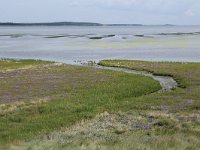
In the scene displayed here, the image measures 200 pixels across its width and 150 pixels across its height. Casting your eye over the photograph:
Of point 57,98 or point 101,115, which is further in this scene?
point 57,98

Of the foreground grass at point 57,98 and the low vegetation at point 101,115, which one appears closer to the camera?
the low vegetation at point 101,115

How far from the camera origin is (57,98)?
98.4 feet

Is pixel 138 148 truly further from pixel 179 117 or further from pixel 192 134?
pixel 179 117

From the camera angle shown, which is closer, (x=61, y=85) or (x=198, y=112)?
(x=198, y=112)

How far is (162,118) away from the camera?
22.1 m

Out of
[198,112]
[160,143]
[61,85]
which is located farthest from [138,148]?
[61,85]

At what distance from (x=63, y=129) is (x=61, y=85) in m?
17.2

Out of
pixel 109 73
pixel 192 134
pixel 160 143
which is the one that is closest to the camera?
pixel 160 143

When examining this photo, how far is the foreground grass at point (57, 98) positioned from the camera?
21.6 m

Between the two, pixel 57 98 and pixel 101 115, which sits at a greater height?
pixel 101 115

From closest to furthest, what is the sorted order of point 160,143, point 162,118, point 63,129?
point 160,143
point 63,129
point 162,118

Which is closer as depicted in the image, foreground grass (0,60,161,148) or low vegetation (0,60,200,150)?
low vegetation (0,60,200,150)

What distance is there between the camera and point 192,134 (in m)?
18.4

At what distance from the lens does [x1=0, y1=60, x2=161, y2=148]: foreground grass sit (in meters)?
21.6
